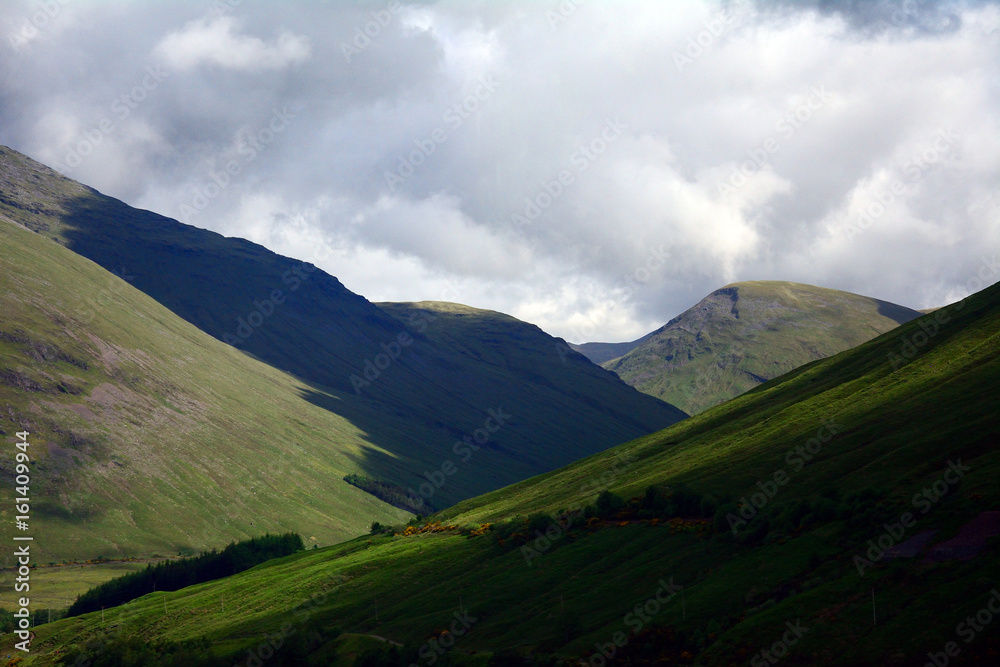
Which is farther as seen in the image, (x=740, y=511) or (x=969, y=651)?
(x=740, y=511)

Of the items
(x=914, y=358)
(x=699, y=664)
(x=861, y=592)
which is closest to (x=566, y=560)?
(x=699, y=664)

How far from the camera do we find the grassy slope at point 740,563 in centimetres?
7162

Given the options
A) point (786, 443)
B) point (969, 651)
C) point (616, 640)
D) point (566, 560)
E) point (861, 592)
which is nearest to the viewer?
point (969, 651)

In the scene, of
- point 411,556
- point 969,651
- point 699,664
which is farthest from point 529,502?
point 969,651

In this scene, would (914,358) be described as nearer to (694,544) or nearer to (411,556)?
(694,544)

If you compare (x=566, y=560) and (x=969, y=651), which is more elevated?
(x=969, y=651)

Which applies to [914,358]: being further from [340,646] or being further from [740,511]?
[340,646]

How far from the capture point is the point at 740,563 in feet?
310

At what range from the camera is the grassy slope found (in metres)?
71.6

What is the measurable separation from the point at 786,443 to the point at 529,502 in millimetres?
60739

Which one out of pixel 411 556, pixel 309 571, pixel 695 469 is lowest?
pixel 309 571

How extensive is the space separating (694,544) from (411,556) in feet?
200

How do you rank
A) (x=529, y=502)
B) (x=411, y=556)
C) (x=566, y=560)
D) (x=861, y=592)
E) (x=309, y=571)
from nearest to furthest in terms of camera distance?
(x=861, y=592), (x=566, y=560), (x=411, y=556), (x=309, y=571), (x=529, y=502)

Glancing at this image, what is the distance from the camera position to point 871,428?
391 feet
